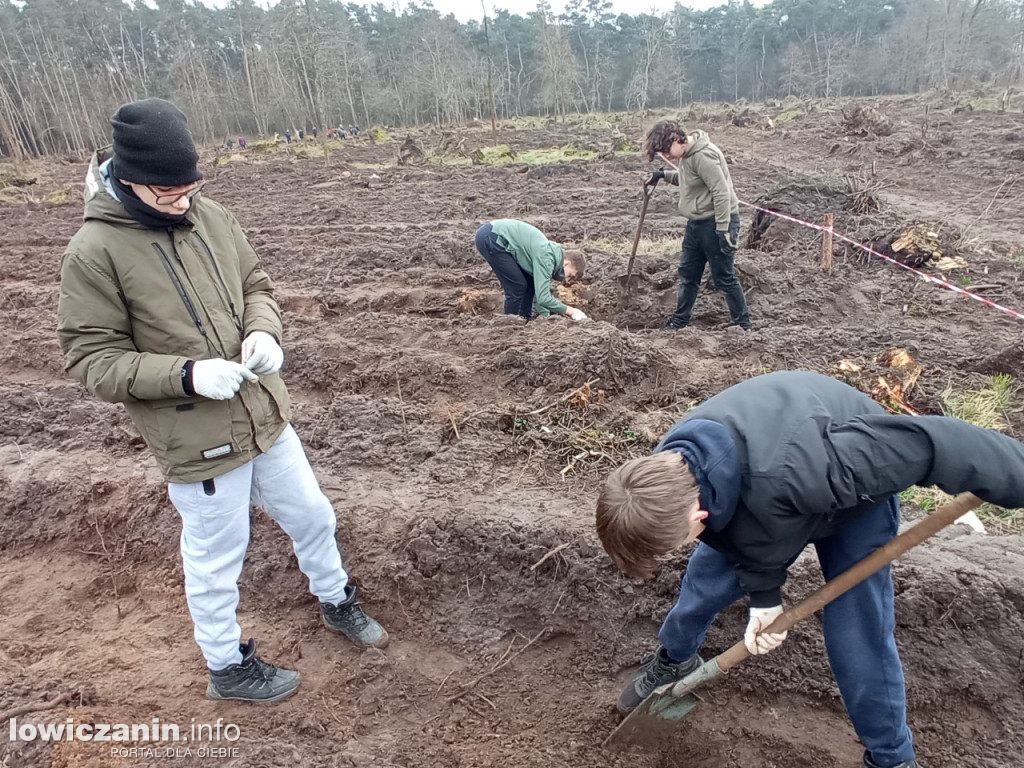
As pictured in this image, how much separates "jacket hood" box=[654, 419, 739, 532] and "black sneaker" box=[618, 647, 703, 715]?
996mm

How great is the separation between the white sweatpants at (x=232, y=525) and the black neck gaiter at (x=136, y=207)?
81 cm

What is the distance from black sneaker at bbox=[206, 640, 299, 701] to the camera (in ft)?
7.79

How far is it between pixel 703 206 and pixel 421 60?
129 ft

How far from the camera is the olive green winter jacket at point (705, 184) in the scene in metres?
4.74

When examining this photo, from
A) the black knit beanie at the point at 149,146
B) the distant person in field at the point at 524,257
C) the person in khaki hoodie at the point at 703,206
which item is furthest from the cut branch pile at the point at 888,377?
the black knit beanie at the point at 149,146

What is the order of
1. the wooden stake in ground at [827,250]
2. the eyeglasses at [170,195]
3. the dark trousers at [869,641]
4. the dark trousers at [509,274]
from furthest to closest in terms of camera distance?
the wooden stake in ground at [827,250]
the dark trousers at [509,274]
the dark trousers at [869,641]
the eyeglasses at [170,195]

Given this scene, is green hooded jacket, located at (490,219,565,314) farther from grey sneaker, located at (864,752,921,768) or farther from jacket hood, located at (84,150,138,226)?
grey sneaker, located at (864,752,921,768)

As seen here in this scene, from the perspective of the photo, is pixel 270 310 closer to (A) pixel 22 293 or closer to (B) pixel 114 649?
(B) pixel 114 649

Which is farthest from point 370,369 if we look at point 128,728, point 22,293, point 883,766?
point 22,293

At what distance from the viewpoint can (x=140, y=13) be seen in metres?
41.7

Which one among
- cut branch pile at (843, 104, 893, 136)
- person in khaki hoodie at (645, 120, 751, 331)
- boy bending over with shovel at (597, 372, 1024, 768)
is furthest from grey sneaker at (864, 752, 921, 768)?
cut branch pile at (843, 104, 893, 136)

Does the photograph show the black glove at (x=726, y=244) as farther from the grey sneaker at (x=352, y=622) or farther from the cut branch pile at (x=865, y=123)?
the cut branch pile at (x=865, y=123)

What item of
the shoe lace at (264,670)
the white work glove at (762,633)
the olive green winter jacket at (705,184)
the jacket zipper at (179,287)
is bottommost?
the shoe lace at (264,670)

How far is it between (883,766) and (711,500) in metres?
1.20
